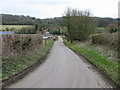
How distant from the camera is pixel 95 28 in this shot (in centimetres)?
5581

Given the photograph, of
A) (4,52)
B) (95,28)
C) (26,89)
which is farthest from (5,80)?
(95,28)

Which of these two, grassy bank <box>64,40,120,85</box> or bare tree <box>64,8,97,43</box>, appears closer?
grassy bank <box>64,40,120,85</box>

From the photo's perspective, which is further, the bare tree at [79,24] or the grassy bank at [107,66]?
the bare tree at [79,24]

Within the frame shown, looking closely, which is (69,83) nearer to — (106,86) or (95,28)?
(106,86)

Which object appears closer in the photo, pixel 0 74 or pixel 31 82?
pixel 31 82

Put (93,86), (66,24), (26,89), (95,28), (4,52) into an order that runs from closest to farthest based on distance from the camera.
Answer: (26,89)
(93,86)
(4,52)
(95,28)
(66,24)

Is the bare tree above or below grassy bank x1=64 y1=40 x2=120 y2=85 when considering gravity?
above

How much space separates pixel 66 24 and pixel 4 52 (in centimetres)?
4617

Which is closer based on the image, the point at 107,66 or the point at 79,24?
the point at 107,66

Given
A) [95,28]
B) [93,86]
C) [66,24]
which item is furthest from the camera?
[66,24]

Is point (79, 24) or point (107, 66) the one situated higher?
point (79, 24)

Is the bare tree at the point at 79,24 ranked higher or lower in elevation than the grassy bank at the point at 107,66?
higher

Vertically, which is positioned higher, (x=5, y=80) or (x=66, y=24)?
(x=66, y=24)

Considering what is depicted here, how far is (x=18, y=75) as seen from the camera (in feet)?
37.6
